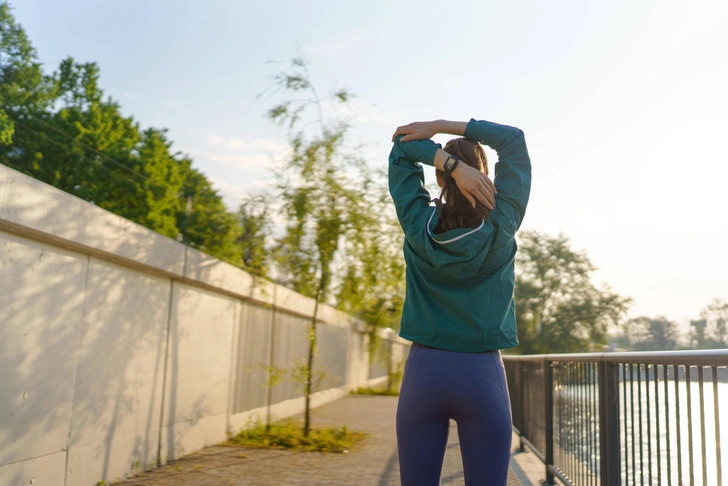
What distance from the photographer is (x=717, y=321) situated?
55656 mm

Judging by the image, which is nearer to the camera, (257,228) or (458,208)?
(458,208)

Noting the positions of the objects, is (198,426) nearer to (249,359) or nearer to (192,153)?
(249,359)

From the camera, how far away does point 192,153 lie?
45094 mm

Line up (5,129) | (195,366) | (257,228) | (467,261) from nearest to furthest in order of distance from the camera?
(467,261) → (195,366) → (257,228) → (5,129)

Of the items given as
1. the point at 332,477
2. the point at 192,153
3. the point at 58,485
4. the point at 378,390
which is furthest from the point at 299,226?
the point at 192,153

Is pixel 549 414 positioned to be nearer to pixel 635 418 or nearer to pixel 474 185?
pixel 635 418

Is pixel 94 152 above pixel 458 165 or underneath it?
above

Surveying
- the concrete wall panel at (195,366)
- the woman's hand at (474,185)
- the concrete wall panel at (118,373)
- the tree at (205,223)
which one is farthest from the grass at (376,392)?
Answer: the woman's hand at (474,185)

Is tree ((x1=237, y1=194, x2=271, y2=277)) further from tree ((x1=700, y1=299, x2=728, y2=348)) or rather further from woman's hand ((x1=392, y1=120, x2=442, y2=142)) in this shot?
tree ((x1=700, y1=299, x2=728, y2=348))

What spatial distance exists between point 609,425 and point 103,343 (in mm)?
3902

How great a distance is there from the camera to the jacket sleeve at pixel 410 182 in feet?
7.07

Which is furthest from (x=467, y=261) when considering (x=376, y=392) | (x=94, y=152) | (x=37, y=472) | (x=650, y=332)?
(x=650, y=332)

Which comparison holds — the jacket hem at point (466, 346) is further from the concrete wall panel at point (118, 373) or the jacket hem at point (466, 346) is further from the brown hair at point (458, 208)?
the concrete wall panel at point (118, 373)

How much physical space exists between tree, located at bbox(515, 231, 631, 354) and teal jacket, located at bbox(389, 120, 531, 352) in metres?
52.0
